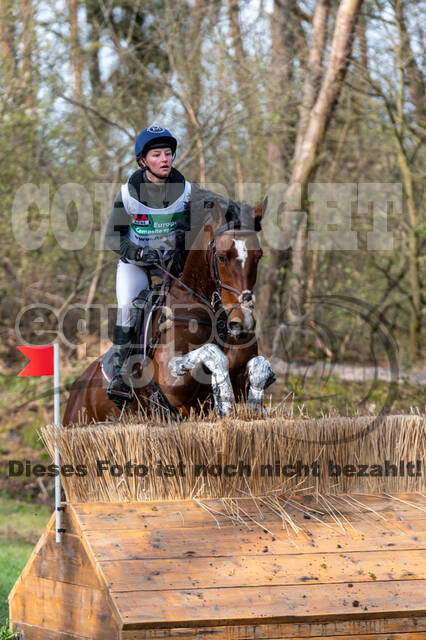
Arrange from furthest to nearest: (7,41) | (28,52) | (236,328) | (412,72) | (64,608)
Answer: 1. (412,72)
2. (28,52)
3. (7,41)
4. (236,328)
5. (64,608)

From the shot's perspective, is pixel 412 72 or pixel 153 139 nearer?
pixel 153 139

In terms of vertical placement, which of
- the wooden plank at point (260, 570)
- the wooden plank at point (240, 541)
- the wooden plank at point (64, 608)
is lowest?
the wooden plank at point (64, 608)

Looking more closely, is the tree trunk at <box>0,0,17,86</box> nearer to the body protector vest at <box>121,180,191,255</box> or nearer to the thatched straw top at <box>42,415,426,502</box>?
the body protector vest at <box>121,180,191,255</box>

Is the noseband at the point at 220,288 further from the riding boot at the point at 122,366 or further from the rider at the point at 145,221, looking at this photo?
the riding boot at the point at 122,366

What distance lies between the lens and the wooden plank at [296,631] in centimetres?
283

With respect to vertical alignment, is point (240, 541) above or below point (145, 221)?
below

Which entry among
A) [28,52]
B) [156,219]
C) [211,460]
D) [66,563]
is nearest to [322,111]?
[28,52]

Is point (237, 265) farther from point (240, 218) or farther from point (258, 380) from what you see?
point (258, 380)

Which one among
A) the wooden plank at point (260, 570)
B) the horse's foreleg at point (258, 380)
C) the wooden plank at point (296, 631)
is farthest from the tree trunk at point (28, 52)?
the wooden plank at point (296, 631)

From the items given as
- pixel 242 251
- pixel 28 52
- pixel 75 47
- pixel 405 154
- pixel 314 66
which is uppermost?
pixel 75 47

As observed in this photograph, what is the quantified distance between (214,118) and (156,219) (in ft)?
22.2

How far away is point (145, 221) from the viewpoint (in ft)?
14.6

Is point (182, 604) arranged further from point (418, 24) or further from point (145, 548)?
point (418, 24)

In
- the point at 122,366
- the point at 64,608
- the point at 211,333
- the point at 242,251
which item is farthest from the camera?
the point at 122,366
